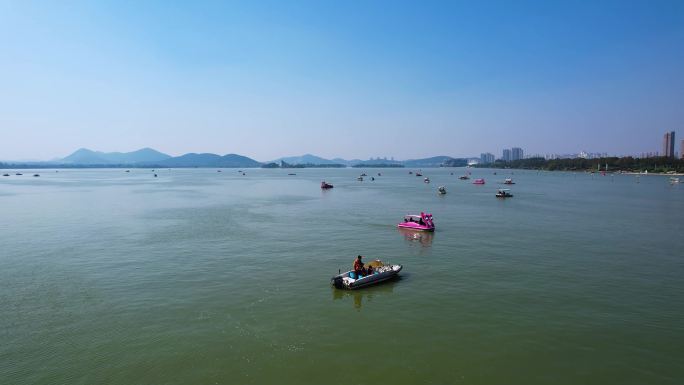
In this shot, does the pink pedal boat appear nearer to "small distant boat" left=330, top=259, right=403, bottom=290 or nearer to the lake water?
the lake water

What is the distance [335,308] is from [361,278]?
11.6 feet

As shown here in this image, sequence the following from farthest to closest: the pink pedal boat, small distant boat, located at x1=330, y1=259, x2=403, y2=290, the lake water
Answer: the pink pedal boat
small distant boat, located at x1=330, y1=259, x2=403, y2=290
the lake water

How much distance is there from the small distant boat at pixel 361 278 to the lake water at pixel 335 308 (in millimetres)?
552

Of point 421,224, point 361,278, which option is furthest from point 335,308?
Result: point 421,224

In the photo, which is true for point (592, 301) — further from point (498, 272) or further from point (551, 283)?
point (498, 272)

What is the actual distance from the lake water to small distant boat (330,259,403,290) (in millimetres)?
552

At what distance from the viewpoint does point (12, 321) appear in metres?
20.4

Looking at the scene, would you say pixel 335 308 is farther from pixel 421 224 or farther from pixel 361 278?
pixel 421 224

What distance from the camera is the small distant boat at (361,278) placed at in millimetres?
25359

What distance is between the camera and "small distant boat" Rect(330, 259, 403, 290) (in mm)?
25359

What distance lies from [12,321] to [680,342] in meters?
32.4

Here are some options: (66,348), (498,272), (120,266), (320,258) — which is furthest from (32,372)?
(498,272)

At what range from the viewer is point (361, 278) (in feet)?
84.1

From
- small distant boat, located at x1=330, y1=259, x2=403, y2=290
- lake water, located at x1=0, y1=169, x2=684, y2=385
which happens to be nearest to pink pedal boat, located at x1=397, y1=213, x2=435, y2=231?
lake water, located at x1=0, y1=169, x2=684, y2=385
